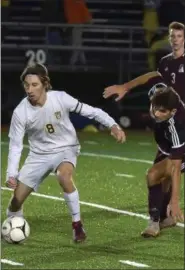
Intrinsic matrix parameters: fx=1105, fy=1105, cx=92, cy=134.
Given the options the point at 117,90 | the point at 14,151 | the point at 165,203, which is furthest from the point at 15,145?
the point at 165,203

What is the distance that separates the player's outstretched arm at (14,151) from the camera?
27.1 ft

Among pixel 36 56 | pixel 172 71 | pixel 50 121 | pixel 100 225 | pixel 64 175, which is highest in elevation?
pixel 172 71

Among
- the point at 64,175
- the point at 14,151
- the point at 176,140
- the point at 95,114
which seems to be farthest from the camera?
the point at 176,140

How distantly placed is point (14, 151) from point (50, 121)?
47 cm

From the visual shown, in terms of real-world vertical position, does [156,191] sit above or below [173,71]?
below

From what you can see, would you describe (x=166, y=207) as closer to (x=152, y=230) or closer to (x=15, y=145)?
(x=152, y=230)

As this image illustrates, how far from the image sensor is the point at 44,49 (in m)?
17.1

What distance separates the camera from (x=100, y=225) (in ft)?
31.3

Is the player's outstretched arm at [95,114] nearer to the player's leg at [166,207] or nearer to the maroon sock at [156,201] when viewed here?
the maroon sock at [156,201]

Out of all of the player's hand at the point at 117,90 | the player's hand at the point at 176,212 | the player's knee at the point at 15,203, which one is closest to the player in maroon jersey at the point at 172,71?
the player's hand at the point at 117,90

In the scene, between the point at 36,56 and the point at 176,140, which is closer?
the point at 176,140

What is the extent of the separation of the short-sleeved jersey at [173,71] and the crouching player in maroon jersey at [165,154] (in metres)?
0.69

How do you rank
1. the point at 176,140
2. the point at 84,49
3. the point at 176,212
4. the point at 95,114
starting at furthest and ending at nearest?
the point at 84,49
the point at 176,140
the point at 95,114
the point at 176,212

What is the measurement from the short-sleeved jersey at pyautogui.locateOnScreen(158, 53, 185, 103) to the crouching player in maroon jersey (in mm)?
686
